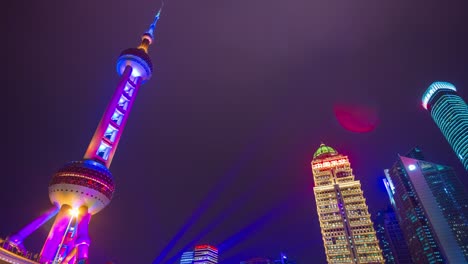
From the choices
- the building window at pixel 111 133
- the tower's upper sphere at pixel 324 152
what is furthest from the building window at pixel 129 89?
the tower's upper sphere at pixel 324 152

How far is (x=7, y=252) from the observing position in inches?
1549

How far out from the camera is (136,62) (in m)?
82.4

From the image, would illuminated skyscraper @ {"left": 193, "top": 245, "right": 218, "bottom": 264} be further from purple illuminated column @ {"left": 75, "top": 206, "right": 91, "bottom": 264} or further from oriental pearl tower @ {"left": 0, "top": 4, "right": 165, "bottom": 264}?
purple illuminated column @ {"left": 75, "top": 206, "right": 91, "bottom": 264}

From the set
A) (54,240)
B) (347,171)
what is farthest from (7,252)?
(347,171)

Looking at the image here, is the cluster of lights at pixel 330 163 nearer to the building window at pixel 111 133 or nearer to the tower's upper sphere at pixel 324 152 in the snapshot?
the tower's upper sphere at pixel 324 152

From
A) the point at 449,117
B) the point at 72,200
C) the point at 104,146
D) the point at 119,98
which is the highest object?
the point at 449,117

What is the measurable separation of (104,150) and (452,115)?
643 ft

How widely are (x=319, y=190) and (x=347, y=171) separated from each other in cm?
1471

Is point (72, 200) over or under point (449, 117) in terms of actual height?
under

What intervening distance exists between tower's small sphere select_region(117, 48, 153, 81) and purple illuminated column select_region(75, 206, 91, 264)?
41.2 meters

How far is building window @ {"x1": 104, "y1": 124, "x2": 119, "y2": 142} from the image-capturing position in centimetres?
6912

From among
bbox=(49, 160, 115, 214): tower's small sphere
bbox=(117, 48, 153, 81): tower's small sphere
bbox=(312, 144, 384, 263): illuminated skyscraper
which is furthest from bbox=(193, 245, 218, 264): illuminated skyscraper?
bbox=(49, 160, 115, 214): tower's small sphere

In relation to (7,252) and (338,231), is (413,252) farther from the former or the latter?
(7,252)

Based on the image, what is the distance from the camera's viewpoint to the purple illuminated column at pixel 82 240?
55.8m
